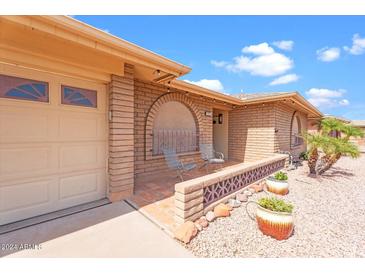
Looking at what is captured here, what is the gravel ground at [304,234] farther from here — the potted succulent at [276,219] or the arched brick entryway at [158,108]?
the arched brick entryway at [158,108]

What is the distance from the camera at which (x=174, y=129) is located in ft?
19.2

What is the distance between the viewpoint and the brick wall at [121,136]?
3397 millimetres

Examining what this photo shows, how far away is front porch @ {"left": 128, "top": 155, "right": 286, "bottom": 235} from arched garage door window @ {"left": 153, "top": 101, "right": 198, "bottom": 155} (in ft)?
3.33

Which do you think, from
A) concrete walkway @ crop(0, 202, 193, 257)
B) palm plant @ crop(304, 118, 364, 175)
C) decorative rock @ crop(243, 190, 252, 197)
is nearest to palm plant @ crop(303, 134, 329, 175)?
palm plant @ crop(304, 118, 364, 175)

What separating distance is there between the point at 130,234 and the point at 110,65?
2.91 m

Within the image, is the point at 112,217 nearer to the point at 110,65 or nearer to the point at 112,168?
the point at 112,168

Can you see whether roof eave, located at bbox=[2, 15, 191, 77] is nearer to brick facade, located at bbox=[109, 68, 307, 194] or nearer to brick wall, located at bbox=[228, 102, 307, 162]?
brick facade, located at bbox=[109, 68, 307, 194]

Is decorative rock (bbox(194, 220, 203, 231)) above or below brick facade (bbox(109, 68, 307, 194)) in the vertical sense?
below

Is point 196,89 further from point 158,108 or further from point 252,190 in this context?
point 252,190

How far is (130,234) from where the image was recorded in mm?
2434

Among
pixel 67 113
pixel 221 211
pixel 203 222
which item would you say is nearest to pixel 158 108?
pixel 67 113

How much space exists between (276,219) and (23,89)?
4.35 meters

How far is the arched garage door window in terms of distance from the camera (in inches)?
211
